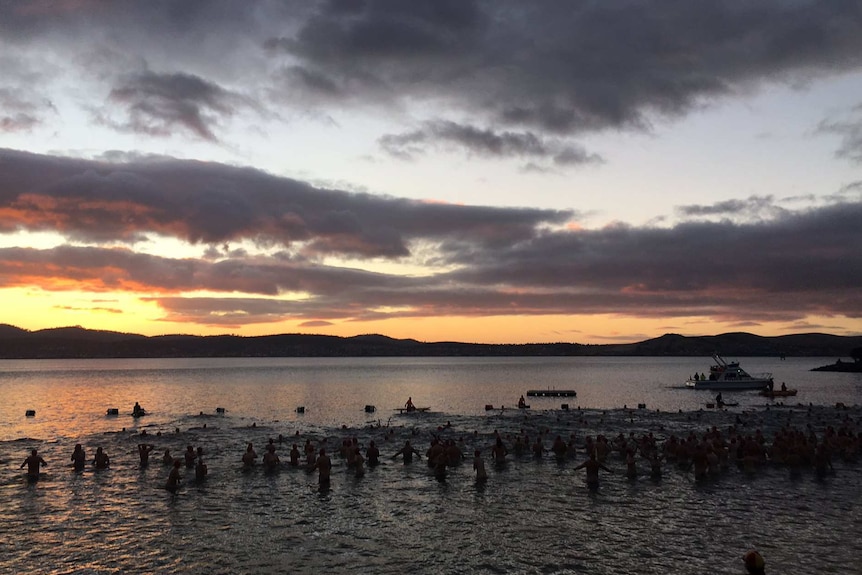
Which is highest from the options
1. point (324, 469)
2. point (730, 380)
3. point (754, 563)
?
point (754, 563)

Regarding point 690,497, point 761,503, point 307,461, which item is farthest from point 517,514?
point 307,461

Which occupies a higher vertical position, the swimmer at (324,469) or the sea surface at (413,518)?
the swimmer at (324,469)

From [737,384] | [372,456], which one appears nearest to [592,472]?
[372,456]

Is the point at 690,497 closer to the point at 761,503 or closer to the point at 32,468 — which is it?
the point at 761,503

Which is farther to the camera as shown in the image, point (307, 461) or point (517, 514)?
point (307, 461)

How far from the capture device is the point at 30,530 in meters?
25.0

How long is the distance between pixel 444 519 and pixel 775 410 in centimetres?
6128

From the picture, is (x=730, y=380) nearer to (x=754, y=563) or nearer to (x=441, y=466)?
(x=441, y=466)

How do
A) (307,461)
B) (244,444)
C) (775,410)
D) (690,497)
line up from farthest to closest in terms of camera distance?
1. (775,410)
2. (244,444)
3. (307,461)
4. (690,497)

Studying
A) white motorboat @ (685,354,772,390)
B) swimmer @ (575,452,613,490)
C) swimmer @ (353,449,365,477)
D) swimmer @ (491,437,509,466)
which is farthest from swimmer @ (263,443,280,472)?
white motorboat @ (685,354,772,390)

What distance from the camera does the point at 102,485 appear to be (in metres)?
33.3

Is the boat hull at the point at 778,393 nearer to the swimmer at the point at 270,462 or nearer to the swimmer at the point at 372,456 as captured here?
the swimmer at the point at 372,456

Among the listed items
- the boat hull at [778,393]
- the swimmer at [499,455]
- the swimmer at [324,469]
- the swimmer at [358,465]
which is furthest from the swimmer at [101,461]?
the boat hull at [778,393]

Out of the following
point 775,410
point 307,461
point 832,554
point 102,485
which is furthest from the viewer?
point 775,410
